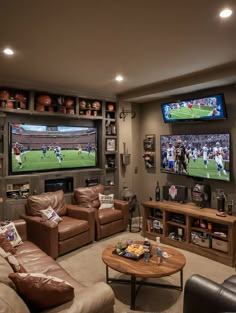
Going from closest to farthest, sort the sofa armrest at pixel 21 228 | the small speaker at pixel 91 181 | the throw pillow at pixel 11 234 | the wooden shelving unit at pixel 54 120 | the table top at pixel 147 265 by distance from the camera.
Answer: the table top at pixel 147 265 → the throw pillow at pixel 11 234 → the sofa armrest at pixel 21 228 → the wooden shelving unit at pixel 54 120 → the small speaker at pixel 91 181

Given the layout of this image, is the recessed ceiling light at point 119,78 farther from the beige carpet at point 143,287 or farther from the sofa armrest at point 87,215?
the beige carpet at point 143,287

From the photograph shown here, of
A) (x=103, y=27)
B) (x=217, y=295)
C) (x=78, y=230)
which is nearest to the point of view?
(x=217, y=295)

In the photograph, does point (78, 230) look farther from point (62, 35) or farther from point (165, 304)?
point (62, 35)

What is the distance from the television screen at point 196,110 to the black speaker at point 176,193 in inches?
49.3

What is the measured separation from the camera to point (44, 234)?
3678 millimetres

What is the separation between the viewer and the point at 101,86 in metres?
4.69

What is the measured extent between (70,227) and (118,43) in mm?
2741

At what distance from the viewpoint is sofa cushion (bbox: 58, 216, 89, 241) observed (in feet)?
12.4

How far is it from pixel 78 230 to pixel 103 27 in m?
2.96

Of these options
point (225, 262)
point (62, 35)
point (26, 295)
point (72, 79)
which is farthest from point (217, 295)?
point (72, 79)

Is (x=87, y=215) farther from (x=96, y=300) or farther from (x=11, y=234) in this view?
(x=96, y=300)

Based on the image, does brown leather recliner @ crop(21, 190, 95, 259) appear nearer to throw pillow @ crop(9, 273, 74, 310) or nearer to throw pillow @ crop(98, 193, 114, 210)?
throw pillow @ crop(98, 193, 114, 210)

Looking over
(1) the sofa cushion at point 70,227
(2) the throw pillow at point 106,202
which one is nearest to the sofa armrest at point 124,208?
(2) the throw pillow at point 106,202

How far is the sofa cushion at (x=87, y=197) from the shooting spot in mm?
4750
